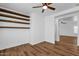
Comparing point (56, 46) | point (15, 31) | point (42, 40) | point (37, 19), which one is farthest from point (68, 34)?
point (15, 31)

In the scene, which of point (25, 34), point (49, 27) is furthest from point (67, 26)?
point (25, 34)

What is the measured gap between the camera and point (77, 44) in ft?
5.67

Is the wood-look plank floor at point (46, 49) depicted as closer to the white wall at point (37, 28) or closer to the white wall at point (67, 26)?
the white wall at point (37, 28)

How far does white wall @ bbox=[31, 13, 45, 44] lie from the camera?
1.51m

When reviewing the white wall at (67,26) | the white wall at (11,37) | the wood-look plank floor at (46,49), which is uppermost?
the white wall at (67,26)

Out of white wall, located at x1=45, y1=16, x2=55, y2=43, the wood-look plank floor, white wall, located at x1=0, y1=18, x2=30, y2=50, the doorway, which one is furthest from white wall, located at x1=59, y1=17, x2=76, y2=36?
white wall, located at x1=0, y1=18, x2=30, y2=50

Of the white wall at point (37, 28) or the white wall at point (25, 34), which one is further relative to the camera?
the white wall at point (37, 28)

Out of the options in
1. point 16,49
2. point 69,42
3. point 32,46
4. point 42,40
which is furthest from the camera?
point 69,42

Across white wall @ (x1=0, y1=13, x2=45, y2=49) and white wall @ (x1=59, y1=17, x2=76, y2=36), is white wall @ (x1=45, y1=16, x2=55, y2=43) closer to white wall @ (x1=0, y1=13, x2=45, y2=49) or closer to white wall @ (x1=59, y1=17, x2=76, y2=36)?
white wall @ (x1=0, y1=13, x2=45, y2=49)

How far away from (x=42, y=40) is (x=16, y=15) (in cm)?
68

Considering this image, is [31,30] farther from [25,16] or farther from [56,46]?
[56,46]

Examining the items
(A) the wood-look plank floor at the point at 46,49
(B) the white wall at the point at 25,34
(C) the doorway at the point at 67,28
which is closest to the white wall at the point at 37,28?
(B) the white wall at the point at 25,34

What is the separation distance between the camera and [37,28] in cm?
156

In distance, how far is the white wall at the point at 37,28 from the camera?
1511 mm
